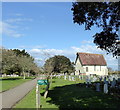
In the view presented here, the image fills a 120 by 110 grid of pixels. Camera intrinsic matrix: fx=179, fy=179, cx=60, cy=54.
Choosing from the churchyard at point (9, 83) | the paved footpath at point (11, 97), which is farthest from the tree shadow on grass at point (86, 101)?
the churchyard at point (9, 83)

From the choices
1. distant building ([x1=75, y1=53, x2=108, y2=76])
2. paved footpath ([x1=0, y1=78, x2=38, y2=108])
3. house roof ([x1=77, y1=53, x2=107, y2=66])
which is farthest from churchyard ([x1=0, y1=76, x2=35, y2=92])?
house roof ([x1=77, y1=53, x2=107, y2=66])

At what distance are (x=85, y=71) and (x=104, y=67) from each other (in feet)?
27.4

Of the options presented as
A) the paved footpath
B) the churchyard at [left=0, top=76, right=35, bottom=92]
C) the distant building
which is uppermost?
the distant building

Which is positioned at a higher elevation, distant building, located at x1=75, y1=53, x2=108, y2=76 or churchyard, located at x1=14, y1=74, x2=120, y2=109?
distant building, located at x1=75, y1=53, x2=108, y2=76

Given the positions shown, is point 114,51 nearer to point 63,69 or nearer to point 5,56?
point 5,56

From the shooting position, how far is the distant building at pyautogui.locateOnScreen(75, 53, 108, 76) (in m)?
60.2

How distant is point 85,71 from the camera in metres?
60.2

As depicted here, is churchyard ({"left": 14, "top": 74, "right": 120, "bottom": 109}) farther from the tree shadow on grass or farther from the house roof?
the house roof

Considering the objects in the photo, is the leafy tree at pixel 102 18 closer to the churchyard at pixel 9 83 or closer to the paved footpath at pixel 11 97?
the paved footpath at pixel 11 97

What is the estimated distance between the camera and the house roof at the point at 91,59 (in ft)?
199

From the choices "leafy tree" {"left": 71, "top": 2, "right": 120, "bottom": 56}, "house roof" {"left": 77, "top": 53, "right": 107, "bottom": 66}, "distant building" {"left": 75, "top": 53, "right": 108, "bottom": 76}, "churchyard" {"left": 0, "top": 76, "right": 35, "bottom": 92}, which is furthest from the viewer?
"house roof" {"left": 77, "top": 53, "right": 107, "bottom": 66}

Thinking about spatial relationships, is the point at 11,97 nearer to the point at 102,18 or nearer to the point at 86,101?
the point at 86,101

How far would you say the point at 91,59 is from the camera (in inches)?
2458

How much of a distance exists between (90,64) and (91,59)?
95.5 inches
